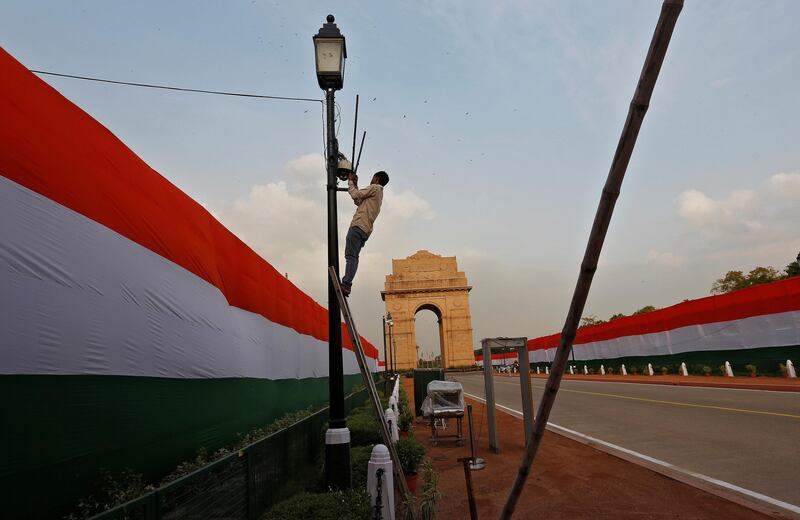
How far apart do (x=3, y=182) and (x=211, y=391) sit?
3.38 m

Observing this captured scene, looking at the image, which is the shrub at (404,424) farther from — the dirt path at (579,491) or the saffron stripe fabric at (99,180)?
the saffron stripe fabric at (99,180)

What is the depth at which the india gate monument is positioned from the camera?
7225cm

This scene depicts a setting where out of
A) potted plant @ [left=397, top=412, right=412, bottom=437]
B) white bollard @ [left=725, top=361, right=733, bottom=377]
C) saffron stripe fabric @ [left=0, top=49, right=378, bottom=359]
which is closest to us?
saffron stripe fabric @ [left=0, top=49, right=378, bottom=359]

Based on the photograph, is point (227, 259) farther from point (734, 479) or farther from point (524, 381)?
point (734, 479)

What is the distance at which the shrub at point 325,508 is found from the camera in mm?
3871

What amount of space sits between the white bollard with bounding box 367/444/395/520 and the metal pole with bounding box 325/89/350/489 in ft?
1.06

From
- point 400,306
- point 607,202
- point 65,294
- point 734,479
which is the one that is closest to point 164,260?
point 65,294

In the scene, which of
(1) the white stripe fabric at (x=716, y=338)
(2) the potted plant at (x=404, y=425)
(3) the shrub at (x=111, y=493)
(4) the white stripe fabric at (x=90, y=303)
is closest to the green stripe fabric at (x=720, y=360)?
(1) the white stripe fabric at (x=716, y=338)

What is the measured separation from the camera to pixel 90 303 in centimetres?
367

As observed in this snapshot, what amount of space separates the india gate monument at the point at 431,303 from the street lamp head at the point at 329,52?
66963mm

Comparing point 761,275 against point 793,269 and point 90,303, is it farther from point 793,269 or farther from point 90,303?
point 90,303

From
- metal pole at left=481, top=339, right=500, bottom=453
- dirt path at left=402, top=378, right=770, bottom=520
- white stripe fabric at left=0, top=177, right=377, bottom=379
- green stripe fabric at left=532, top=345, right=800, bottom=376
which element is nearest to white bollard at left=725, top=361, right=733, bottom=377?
green stripe fabric at left=532, top=345, right=800, bottom=376

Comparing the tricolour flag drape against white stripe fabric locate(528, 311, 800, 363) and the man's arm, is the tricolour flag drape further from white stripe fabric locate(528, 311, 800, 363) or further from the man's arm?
white stripe fabric locate(528, 311, 800, 363)

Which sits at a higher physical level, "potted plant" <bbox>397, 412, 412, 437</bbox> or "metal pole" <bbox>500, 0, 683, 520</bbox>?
"metal pole" <bbox>500, 0, 683, 520</bbox>
